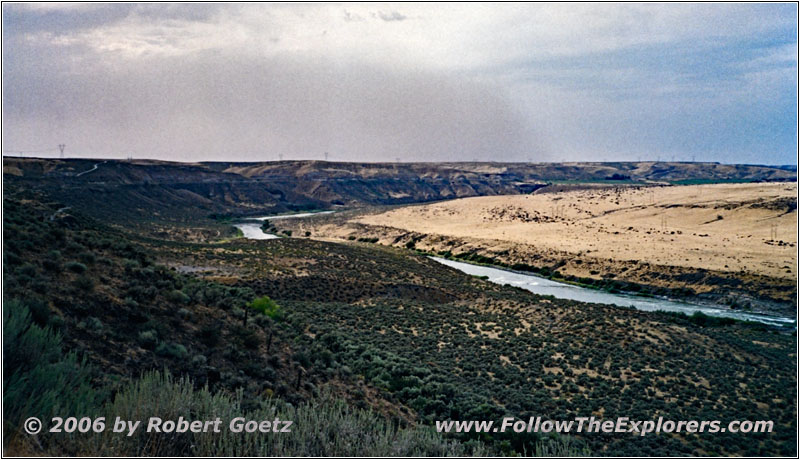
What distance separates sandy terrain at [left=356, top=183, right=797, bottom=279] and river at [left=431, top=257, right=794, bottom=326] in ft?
22.9

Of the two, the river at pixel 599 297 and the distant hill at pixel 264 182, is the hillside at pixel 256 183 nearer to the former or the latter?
the distant hill at pixel 264 182

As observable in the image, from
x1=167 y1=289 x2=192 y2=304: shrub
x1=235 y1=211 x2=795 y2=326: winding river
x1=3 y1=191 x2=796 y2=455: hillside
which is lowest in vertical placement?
x1=235 y1=211 x2=795 y2=326: winding river

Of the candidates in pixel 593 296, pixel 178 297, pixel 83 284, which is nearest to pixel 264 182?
pixel 593 296

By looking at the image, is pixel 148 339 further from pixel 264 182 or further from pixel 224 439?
pixel 264 182

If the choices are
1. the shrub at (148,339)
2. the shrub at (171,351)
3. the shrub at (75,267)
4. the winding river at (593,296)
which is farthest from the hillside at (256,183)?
the shrub at (171,351)

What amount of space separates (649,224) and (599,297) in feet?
114

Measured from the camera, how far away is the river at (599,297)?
104 ft

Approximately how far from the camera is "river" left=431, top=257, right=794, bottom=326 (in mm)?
31812

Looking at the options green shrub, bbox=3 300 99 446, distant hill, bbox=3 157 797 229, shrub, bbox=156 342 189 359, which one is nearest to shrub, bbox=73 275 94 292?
shrub, bbox=156 342 189 359

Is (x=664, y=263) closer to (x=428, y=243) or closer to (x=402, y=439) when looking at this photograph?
(x=428, y=243)

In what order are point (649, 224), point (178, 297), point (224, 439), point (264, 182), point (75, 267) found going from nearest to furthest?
point (224, 439), point (75, 267), point (178, 297), point (649, 224), point (264, 182)

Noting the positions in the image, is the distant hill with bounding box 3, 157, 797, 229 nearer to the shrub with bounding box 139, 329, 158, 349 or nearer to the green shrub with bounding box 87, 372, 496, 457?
the shrub with bounding box 139, 329, 158, 349

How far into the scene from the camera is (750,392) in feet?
59.3

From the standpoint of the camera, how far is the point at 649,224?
220ft
